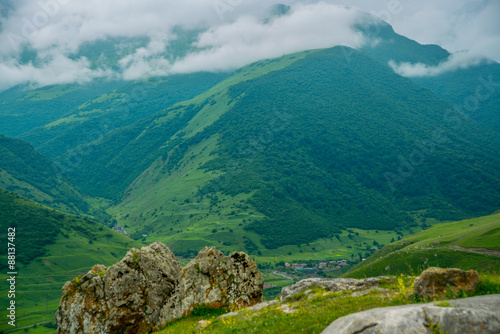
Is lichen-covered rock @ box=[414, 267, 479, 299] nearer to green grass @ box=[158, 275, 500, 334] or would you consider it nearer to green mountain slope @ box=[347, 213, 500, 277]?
green grass @ box=[158, 275, 500, 334]

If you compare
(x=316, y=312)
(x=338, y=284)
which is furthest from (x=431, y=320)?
(x=338, y=284)

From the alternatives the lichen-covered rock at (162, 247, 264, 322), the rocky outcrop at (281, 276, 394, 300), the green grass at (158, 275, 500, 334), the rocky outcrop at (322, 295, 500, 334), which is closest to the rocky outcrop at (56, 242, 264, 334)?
the lichen-covered rock at (162, 247, 264, 322)

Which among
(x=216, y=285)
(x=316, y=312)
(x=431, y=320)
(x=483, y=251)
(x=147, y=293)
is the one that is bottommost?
(x=483, y=251)

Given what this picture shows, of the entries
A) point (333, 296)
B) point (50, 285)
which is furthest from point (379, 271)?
point (50, 285)

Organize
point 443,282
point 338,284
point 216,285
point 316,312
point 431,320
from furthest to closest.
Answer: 1. point 216,285
2. point 338,284
3. point 316,312
4. point 443,282
5. point 431,320

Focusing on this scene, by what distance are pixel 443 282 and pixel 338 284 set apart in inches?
437

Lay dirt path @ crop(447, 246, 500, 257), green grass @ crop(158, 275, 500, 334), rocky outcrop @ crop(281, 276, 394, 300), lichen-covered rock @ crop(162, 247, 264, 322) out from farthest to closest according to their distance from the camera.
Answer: dirt path @ crop(447, 246, 500, 257) < lichen-covered rock @ crop(162, 247, 264, 322) < rocky outcrop @ crop(281, 276, 394, 300) < green grass @ crop(158, 275, 500, 334)

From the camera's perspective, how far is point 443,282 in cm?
1662

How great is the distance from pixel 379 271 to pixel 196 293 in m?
139

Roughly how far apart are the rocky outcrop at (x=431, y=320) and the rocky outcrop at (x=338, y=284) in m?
12.3

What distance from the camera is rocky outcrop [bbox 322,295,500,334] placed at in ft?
39.9

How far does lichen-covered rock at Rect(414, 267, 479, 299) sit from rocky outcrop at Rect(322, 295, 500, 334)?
9.42ft

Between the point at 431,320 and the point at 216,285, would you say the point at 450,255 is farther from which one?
the point at 431,320

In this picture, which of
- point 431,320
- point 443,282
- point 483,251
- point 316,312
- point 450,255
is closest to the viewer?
point 431,320
